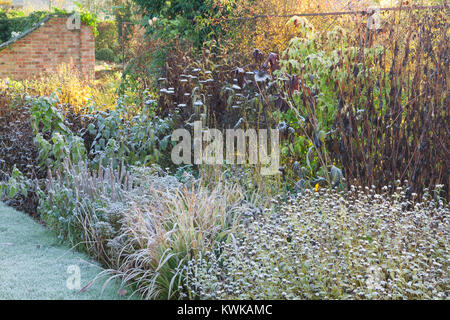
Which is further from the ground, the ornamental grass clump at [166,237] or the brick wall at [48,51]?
the brick wall at [48,51]

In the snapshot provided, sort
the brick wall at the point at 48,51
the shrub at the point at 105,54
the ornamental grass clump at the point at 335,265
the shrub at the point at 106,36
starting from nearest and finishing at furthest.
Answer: the ornamental grass clump at the point at 335,265
the brick wall at the point at 48,51
the shrub at the point at 105,54
the shrub at the point at 106,36

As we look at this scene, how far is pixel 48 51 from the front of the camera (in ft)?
46.4

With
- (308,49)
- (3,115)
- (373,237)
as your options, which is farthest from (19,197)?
(373,237)

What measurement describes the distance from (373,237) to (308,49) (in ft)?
8.58

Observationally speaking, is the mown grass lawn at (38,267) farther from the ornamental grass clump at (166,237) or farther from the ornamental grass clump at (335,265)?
the ornamental grass clump at (335,265)

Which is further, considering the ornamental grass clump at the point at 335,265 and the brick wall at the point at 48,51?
the brick wall at the point at 48,51

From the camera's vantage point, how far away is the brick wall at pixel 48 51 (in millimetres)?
13656

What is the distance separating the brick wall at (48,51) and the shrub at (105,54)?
126 inches

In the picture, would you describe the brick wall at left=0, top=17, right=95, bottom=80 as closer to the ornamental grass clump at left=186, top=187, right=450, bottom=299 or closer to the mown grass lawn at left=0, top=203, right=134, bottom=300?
the mown grass lawn at left=0, top=203, right=134, bottom=300

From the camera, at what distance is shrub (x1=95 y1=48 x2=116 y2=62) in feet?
58.6

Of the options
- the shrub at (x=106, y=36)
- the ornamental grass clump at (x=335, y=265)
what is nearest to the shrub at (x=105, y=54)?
the shrub at (x=106, y=36)

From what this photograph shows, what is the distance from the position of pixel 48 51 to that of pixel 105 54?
3.92 m

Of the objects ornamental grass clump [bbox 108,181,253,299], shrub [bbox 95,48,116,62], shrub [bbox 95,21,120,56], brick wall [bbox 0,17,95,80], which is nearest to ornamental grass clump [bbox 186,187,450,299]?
ornamental grass clump [bbox 108,181,253,299]
